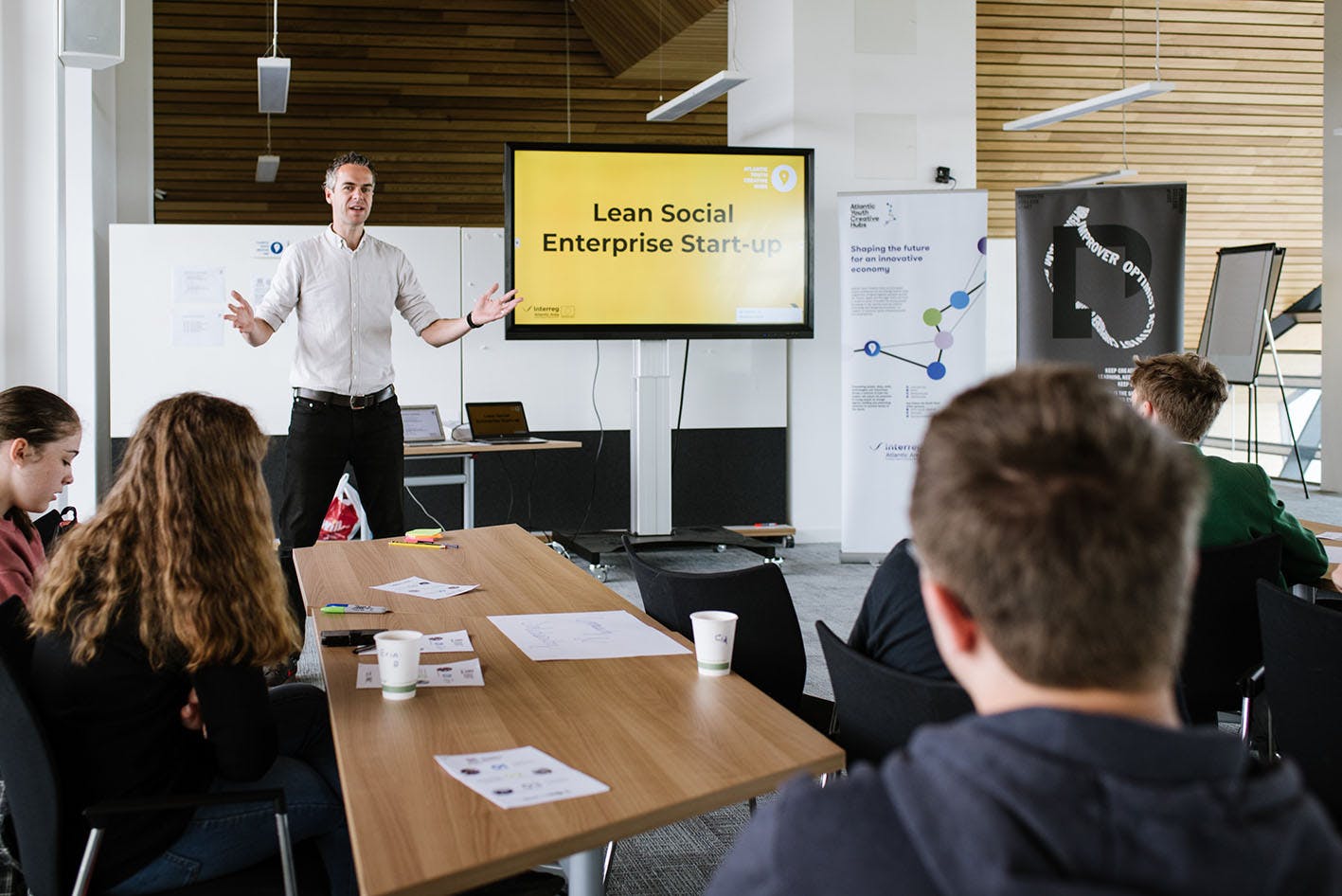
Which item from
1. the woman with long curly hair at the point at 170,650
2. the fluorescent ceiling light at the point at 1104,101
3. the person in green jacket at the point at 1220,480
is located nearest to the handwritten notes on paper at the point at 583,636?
the woman with long curly hair at the point at 170,650

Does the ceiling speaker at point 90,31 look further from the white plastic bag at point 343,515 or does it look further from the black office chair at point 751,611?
the black office chair at point 751,611

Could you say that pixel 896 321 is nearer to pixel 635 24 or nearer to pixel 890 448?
pixel 890 448

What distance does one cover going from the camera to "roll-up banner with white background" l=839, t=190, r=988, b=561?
260 inches

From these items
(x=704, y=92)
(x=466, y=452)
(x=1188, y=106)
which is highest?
(x=1188, y=106)

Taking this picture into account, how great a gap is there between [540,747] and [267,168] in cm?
1036

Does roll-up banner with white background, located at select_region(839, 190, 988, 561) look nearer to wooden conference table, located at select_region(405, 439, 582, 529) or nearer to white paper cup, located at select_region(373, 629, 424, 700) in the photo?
wooden conference table, located at select_region(405, 439, 582, 529)

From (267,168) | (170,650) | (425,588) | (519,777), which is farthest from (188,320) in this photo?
(519,777)

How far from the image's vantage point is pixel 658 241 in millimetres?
6492

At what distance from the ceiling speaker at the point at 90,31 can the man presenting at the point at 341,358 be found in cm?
122

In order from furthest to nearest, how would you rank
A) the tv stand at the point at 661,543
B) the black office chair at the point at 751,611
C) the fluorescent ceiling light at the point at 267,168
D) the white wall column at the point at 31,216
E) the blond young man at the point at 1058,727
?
the fluorescent ceiling light at the point at 267,168 → the tv stand at the point at 661,543 → the white wall column at the point at 31,216 → the black office chair at the point at 751,611 → the blond young man at the point at 1058,727

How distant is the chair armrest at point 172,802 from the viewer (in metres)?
1.61

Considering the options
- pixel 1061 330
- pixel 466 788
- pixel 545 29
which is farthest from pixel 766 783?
pixel 545 29

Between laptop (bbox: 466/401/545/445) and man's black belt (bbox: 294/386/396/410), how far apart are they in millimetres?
1786

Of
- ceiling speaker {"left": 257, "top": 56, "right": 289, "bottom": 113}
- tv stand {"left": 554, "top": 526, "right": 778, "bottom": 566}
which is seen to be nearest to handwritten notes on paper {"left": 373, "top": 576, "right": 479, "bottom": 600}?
tv stand {"left": 554, "top": 526, "right": 778, "bottom": 566}
